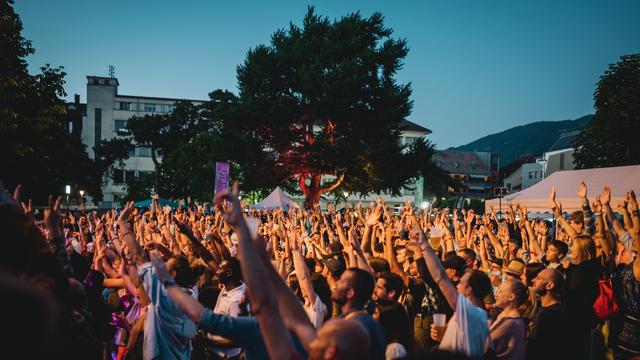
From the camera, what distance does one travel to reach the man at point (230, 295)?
166 inches

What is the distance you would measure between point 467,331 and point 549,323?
4.04ft

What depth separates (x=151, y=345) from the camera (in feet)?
11.6

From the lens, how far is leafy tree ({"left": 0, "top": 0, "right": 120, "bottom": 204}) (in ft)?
59.7

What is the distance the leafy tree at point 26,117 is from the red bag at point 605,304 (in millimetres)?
19815

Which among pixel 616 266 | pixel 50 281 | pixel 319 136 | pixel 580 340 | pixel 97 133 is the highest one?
pixel 97 133

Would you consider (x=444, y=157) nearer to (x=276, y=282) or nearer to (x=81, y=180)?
(x=81, y=180)

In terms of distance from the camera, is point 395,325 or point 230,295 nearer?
point 395,325

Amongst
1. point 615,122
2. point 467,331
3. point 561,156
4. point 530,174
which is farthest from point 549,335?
point 530,174

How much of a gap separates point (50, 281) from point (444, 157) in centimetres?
9472

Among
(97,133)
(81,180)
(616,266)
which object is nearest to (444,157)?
(97,133)

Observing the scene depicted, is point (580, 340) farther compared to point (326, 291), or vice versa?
point (326, 291)

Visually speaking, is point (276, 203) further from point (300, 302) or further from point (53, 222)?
point (300, 302)

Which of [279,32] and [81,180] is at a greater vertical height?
[279,32]

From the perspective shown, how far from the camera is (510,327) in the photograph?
11.7 feet
